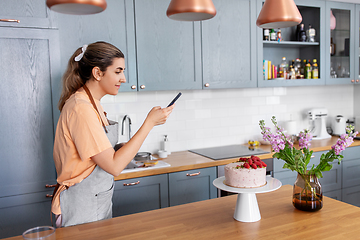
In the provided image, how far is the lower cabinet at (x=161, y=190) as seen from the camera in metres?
2.63

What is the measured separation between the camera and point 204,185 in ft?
9.57

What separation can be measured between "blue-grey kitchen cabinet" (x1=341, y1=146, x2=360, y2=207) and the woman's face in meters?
2.76

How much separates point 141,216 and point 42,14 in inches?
63.7

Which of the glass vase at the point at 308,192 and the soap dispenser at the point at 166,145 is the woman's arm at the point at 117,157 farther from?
the soap dispenser at the point at 166,145

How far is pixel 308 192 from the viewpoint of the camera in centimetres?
166

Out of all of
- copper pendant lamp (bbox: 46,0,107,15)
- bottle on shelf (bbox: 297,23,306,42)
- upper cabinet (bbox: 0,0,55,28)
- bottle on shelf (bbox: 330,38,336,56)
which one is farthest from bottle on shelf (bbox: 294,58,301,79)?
copper pendant lamp (bbox: 46,0,107,15)

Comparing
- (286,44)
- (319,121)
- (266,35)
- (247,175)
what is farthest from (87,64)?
(319,121)

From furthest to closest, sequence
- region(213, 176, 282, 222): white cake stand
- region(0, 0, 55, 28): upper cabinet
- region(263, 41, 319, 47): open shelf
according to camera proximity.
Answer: region(263, 41, 319, 47): open shelf < region(0, 0, 55, 28): upper cabinet < region(213, 176, 282, 222): white cake stand

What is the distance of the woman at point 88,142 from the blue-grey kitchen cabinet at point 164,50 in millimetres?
1070

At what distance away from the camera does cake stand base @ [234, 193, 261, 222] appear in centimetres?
157

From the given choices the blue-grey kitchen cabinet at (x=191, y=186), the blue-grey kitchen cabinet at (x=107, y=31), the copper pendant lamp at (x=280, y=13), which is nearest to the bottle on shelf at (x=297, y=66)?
the blue-grey kitchen cabinet at (x=191, y=186)

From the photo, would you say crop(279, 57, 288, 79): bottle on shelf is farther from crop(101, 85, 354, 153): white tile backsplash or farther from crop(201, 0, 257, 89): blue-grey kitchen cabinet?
crop(201, 0, 257, 89): blue-grey kitchen cabinet

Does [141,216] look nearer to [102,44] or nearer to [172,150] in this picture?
[102,44]

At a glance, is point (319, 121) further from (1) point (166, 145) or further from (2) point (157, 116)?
(2) point (157, 116)
